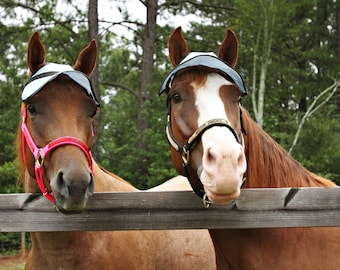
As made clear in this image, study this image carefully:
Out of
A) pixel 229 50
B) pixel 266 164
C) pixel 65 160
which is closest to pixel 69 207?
pixel 65 160

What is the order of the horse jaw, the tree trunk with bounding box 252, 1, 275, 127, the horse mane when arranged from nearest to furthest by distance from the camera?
the horse jaw
the horse mane
the tree trunk with bounding box 252, 1, 275, 127

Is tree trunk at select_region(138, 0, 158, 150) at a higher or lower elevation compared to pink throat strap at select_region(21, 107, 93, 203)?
lower

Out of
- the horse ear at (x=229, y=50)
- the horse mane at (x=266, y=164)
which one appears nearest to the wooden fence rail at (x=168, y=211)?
the horse mane at (x=266, y=164)

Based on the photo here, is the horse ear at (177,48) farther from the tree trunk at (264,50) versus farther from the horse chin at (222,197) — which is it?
the tree trunk at (264,50)

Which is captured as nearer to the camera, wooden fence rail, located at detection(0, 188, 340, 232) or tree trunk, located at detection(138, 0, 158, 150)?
wooden fence rail, located at detection(0, 188, 340, 232)

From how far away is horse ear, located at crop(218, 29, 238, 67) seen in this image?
283 centimetres

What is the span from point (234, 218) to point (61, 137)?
1.07 meters

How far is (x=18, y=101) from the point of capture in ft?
45.9

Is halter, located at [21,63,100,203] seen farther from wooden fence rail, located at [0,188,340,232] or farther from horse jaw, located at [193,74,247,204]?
horse jaw, located at [193,74,247,204]

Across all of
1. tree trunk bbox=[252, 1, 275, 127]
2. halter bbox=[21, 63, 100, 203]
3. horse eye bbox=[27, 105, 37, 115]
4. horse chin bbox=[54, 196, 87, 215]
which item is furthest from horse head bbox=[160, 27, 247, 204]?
tree trunk bbox=[252, 1, 275, 127]

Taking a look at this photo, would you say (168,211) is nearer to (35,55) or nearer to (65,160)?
(65,160)

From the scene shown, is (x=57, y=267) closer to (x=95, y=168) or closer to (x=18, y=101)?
(x=95, y=168)

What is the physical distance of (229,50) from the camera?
286 centimetres

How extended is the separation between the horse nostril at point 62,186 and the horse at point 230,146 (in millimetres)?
654
